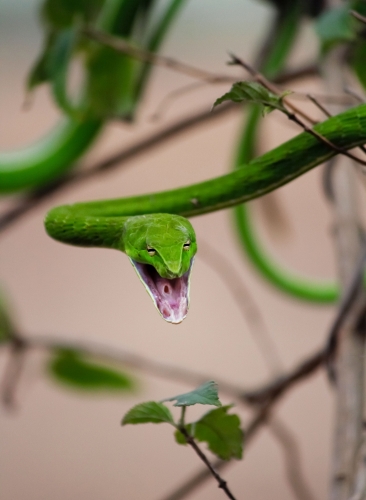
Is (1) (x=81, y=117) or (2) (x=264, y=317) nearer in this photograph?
(1) (x=81, y=117)

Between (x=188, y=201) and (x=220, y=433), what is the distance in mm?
232

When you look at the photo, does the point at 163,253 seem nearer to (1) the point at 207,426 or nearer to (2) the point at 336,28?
(1) the point at 207,426

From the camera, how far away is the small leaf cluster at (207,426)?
1.63ft

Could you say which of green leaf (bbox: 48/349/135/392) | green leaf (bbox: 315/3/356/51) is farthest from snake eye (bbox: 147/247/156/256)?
green leaf (bbox: 48/349/135/392)

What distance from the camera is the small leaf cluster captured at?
497 mm

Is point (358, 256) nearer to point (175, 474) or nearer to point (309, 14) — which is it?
point (309, 14)

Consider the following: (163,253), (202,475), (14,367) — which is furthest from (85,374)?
(163,253)

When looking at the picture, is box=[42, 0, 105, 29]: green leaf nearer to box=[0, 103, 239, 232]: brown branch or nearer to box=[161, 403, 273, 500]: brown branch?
box=[0, 103, 239, 232]: brown branch

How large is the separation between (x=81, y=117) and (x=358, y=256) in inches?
21.1

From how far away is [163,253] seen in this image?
0.57 metres

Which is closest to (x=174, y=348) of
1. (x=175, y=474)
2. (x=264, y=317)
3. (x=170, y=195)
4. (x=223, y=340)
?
(x=223, y=340)

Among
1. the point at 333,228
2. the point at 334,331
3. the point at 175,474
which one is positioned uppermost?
the point at 333,228

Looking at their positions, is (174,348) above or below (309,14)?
below

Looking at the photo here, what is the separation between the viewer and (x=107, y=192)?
2404 mm
